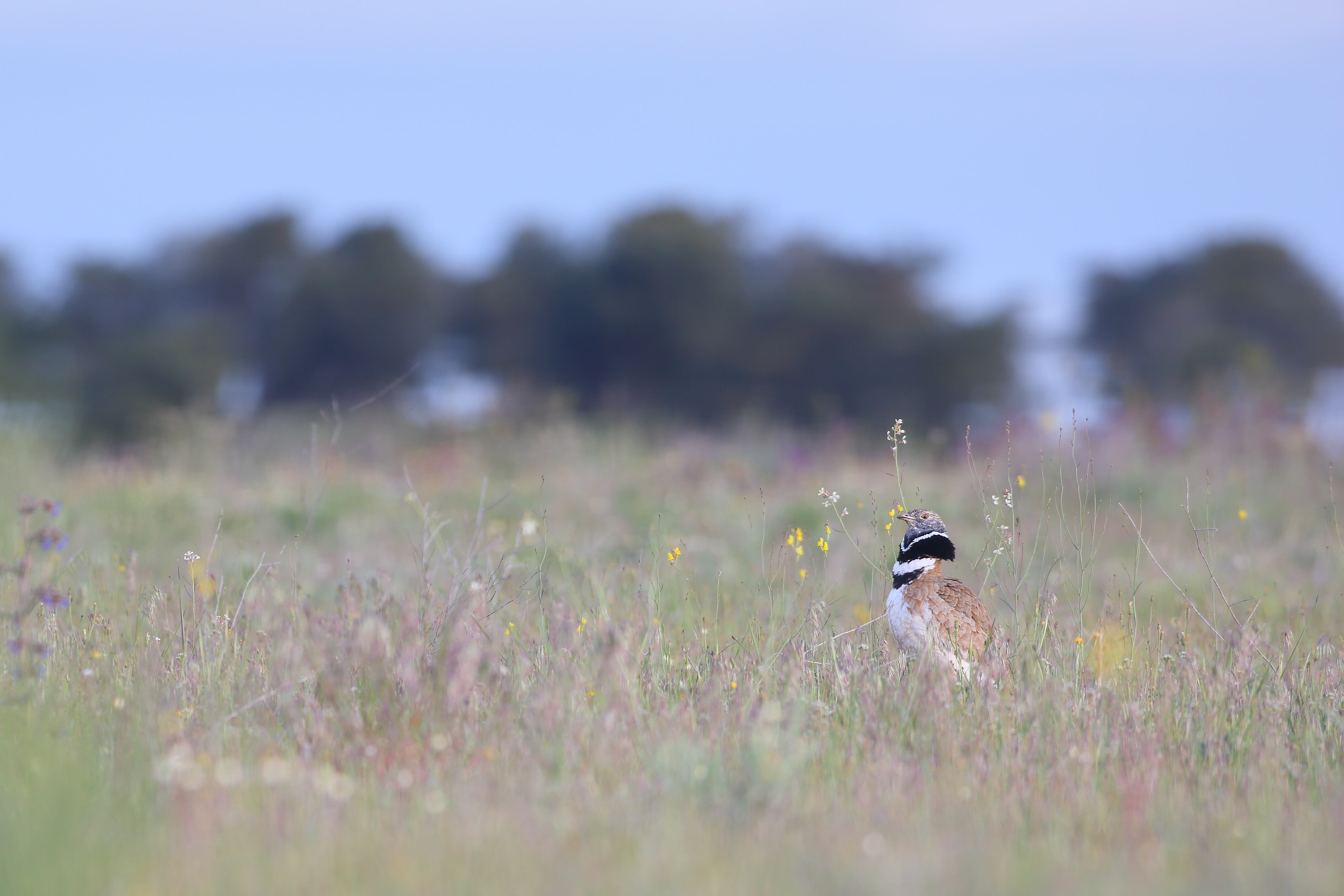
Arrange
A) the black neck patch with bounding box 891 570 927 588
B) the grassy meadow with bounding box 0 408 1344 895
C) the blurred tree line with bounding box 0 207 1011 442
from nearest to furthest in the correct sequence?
the grassy meadow with bounding box 0 408 1344 895 < the black neck patch with bounding box 891 570 927 588 < the blurred tree line with bounding box 0 207 1011 442

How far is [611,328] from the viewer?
31469 mm

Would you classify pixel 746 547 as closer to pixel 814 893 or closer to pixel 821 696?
pixel 821 696

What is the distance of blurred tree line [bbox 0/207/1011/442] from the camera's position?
30.7m

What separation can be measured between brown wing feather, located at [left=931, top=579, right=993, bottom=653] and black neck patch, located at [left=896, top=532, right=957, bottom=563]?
113 mm

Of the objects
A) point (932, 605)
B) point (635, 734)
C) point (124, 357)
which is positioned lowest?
point (124, 357)

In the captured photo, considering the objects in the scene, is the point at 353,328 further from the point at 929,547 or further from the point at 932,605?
the point at 932,605

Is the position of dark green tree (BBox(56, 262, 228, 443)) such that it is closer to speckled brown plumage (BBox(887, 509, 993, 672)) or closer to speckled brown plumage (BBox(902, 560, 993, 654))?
speckled brown plumage (BBox(887, 509, 993, 672))

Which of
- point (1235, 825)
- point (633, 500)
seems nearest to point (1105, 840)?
point (1235, 825)

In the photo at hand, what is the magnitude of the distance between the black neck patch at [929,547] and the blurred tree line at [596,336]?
23.9 meters

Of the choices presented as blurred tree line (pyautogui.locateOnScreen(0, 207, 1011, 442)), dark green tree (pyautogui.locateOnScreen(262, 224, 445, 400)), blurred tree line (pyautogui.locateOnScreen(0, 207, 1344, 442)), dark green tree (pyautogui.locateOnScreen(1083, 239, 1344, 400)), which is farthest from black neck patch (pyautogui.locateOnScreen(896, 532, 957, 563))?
dark green tree (pyautogui.locateOnScreen(1083, 239, 1344, 400))

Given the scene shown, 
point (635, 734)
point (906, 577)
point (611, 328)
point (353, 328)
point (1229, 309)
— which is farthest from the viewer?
point (1229, 309)

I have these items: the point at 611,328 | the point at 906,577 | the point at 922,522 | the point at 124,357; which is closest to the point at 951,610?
the point at 906,577

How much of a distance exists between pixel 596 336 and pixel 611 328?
517 millimetres

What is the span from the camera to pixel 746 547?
28.0 feet
